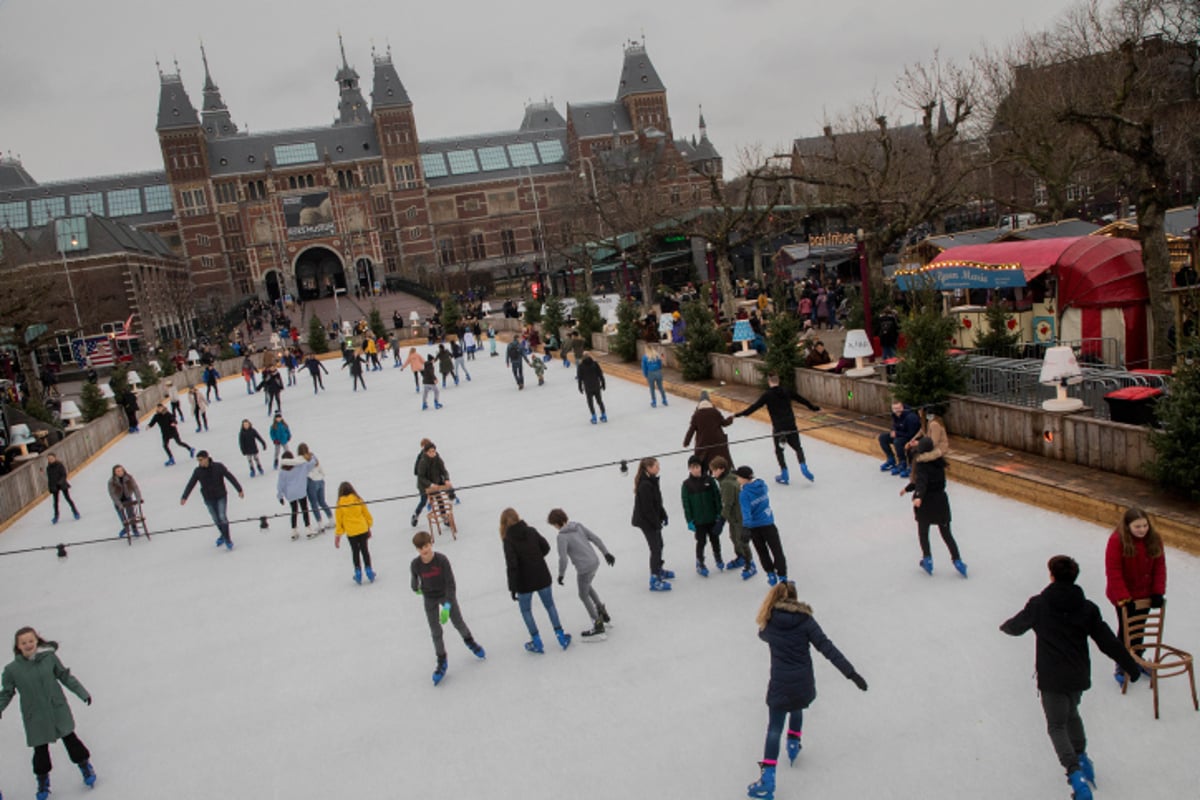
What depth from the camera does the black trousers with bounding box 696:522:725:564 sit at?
787 cm

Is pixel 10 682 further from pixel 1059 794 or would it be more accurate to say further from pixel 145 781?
pixel 1059 794

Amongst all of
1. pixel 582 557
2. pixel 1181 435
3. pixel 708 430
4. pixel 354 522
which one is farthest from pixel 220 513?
pixel 1181 435

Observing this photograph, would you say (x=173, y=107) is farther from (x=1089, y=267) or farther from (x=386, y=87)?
(x=1089, y=267)

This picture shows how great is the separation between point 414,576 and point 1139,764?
16.0ft

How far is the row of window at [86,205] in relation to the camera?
227 feet

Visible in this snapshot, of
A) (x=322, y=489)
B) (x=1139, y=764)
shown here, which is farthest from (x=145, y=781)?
(x=1139, y=764)

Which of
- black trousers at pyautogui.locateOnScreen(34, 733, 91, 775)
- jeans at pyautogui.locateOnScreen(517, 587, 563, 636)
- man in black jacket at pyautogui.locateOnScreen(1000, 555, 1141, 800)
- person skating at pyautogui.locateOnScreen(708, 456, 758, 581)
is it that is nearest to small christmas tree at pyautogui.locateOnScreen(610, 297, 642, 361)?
person skating at pyautogui.locateOnScreen(708, 456, 758, 581)

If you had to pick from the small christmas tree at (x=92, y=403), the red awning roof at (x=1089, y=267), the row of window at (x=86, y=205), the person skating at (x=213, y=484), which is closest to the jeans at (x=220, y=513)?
the person skating at (x=213, y=484)

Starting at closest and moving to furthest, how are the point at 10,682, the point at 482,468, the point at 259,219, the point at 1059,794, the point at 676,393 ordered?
the point at 1059,794 → the point at 10,682 → the point at 482,468 → the point at 676,393 → the point at 259,219

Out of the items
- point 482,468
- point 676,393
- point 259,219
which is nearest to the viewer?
point 482,468

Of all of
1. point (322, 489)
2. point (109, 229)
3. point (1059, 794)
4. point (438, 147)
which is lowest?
point (1059, 794)

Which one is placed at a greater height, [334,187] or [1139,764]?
[334,187]

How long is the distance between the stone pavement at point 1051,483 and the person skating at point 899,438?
520 mm

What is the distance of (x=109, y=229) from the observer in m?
51.3
